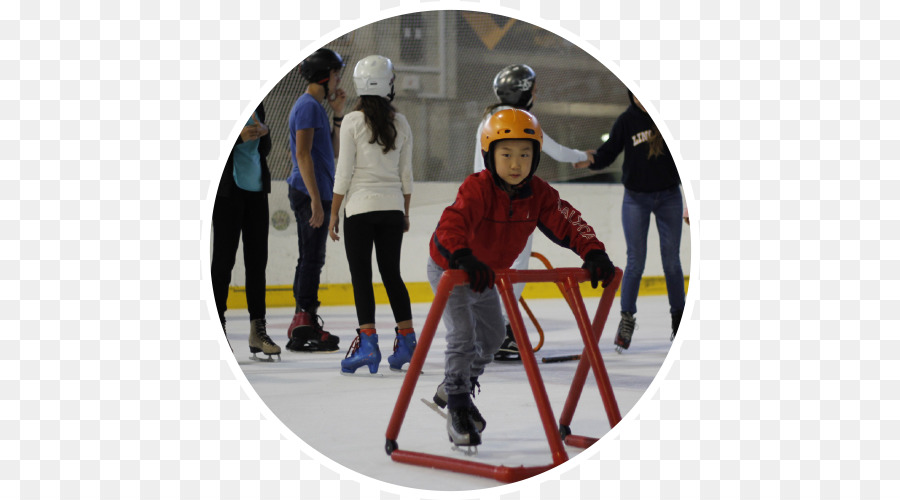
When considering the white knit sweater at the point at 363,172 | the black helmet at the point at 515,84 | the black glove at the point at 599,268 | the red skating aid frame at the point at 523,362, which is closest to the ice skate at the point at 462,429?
the red skating aid frame at the point at 523,362

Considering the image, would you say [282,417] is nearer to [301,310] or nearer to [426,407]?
[426,407]

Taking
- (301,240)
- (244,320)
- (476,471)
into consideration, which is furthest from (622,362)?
(244,320)

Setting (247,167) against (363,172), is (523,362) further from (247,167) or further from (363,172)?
(247,167)

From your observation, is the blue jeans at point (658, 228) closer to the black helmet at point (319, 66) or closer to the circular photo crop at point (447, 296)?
the circular photo crop at point (447, 296)

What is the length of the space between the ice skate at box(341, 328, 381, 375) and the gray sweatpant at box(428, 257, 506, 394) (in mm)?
1035

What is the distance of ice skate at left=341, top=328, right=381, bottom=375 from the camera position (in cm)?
359

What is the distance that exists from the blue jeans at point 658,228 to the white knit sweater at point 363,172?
4.36ft

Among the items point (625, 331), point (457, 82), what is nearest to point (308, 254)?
point (625, 331)

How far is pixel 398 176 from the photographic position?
362 cm

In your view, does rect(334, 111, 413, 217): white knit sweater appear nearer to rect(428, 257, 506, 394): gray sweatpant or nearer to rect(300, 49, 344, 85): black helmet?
rect(300, 49, 344, 85): black helmet

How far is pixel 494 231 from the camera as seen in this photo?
247 centimetres

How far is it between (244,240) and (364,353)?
2.31 ft

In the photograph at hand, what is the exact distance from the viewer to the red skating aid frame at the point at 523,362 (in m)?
2.10

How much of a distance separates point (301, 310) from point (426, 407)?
4.87 ft
